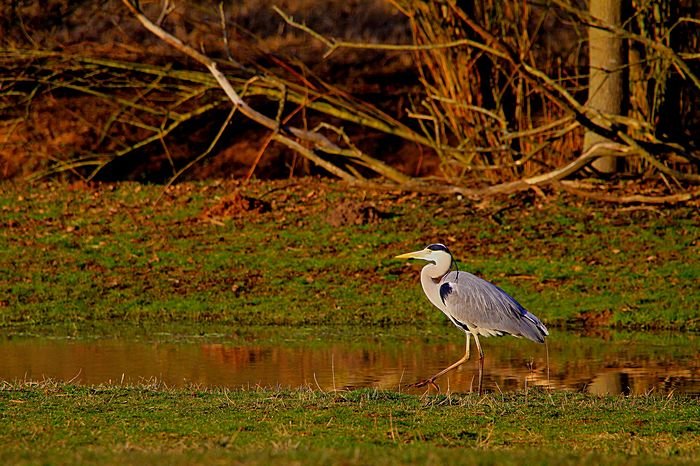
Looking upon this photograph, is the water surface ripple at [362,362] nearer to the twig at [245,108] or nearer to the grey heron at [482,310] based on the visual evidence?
the grey heron at [482,310]

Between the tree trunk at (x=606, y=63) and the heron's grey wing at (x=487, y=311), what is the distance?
10389 mm

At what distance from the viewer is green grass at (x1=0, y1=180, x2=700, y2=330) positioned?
1667cm

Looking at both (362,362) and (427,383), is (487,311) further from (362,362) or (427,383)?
(362,362)

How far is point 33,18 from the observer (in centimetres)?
2486

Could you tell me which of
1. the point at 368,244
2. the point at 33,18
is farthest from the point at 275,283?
the point at 33,18

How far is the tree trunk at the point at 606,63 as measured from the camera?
21.4 meters

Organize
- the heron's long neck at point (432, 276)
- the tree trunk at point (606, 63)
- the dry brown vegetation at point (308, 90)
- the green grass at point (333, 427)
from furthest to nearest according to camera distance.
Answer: the dry brown vegetation at point (308, 90), the tree trunk at point (606, 63), the heron's long neck at point (432, 276), the green grass at point (333, 427)

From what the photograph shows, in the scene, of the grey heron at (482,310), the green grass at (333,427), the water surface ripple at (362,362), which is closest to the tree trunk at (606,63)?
the water surface ripple at (362,362)

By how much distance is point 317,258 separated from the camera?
743 inches

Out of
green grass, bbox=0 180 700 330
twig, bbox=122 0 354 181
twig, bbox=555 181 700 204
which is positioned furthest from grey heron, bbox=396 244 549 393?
twig, bbox=122 0 354 181

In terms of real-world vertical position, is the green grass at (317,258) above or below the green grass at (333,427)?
below

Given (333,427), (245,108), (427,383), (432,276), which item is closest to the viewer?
(333,427)

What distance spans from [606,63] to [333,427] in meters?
14.5

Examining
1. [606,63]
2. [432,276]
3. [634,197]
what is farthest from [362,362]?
[606,63]
